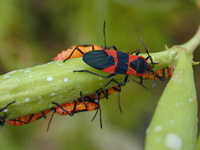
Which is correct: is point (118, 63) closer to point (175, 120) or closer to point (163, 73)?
point (163, 73)

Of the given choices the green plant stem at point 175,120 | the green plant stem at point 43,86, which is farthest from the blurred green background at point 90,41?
the green plant stem at point 175,120

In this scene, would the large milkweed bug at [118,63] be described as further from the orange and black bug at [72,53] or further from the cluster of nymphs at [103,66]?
the orange and black bug at [72,53]

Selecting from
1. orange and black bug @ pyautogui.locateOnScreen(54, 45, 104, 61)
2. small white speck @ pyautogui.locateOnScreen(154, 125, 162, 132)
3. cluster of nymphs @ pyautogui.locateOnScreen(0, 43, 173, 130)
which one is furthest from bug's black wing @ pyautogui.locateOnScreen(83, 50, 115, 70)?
small white speck @ pyautogui.locateOnScreen(154, 125, 162, 132)

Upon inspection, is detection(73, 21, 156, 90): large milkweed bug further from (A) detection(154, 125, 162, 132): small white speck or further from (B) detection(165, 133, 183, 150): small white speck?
(B) detection(165, 133, 183, 150): small white speck

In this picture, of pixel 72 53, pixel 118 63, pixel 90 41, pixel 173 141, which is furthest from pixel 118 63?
pixel 90 41

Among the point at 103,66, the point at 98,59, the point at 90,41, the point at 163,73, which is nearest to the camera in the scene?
the point at 103,66

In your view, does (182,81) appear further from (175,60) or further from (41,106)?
(41,106)
